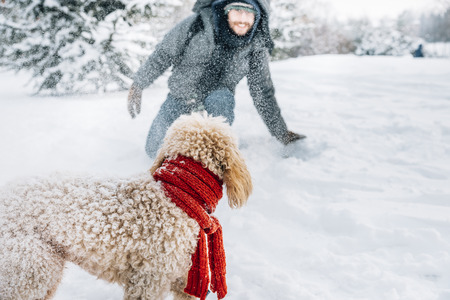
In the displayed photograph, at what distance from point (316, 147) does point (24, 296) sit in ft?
Result: 10.1

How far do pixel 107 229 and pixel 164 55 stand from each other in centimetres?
219

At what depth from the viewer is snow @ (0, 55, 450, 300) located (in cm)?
209

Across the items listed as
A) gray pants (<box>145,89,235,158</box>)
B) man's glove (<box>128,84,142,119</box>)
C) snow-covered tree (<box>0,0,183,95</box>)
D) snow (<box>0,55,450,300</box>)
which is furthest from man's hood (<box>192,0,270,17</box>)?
snow-covered tree (<box>0,0,183,95</box>)

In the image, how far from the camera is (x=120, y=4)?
22.1ft

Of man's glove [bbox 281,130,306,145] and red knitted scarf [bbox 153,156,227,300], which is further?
man's glove [bbox 281,130,306,145]

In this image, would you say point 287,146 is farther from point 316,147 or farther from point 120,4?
point 120,4

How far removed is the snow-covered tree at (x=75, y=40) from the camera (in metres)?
6.23

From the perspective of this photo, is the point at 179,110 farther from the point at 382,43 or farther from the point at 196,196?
the point at 382,43

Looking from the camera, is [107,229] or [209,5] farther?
[209,5]

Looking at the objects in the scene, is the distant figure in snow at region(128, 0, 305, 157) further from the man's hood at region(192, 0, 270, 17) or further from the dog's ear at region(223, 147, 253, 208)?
the dog's ear at region(223, 147, 253, 208)

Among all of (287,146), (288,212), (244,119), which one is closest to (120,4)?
(244,119)

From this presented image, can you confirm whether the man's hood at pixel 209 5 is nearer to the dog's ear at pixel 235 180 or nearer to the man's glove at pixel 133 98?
the man's glove at pixel 133 98

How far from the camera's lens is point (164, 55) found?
10.7ft

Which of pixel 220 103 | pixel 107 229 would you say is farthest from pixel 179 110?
pixel 107 229
